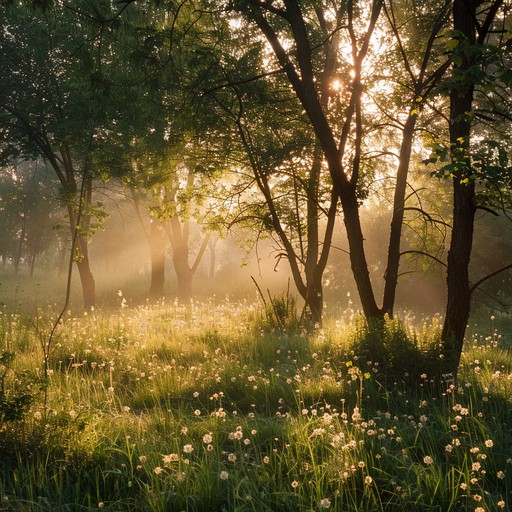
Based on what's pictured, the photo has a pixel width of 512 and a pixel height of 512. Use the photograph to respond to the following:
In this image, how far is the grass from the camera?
3.50 meters

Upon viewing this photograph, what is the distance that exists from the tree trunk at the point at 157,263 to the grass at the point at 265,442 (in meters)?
18.4

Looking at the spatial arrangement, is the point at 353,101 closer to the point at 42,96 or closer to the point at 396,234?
the point at 396,234

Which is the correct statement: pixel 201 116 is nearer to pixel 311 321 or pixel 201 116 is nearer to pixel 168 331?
pixel 168 331

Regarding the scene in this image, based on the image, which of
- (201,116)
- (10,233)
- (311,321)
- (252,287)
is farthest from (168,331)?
(10,233)

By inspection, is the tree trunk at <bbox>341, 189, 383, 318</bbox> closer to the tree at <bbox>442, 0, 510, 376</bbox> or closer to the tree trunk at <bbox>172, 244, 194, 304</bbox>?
the tree at <bbox>442, 0, 510, 376</bbox>

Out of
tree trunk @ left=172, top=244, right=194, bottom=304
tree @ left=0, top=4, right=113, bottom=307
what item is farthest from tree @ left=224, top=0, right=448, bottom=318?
tree trunk @ left=172, top=244, right=194, bottom=304

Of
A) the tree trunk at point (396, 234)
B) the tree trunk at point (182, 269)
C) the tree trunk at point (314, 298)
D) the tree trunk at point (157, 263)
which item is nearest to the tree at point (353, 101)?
the tree trunk at point (396, 234)

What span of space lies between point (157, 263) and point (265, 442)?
74.8ft

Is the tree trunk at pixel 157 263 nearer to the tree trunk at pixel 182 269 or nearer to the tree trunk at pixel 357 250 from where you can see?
the tree trunk at pixel 182 269

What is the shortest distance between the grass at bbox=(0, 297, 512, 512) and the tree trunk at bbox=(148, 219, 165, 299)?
1840cm

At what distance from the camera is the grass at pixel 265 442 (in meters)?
3.50

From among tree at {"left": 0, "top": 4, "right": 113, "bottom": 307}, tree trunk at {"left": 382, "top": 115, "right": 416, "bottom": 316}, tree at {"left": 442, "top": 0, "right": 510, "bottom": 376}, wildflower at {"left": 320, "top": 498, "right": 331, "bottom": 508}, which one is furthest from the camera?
tree at {"left": 0, "top": 4, "right": 113, "bottom": 307}

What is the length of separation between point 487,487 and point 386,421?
118cm

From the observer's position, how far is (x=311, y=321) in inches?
455
